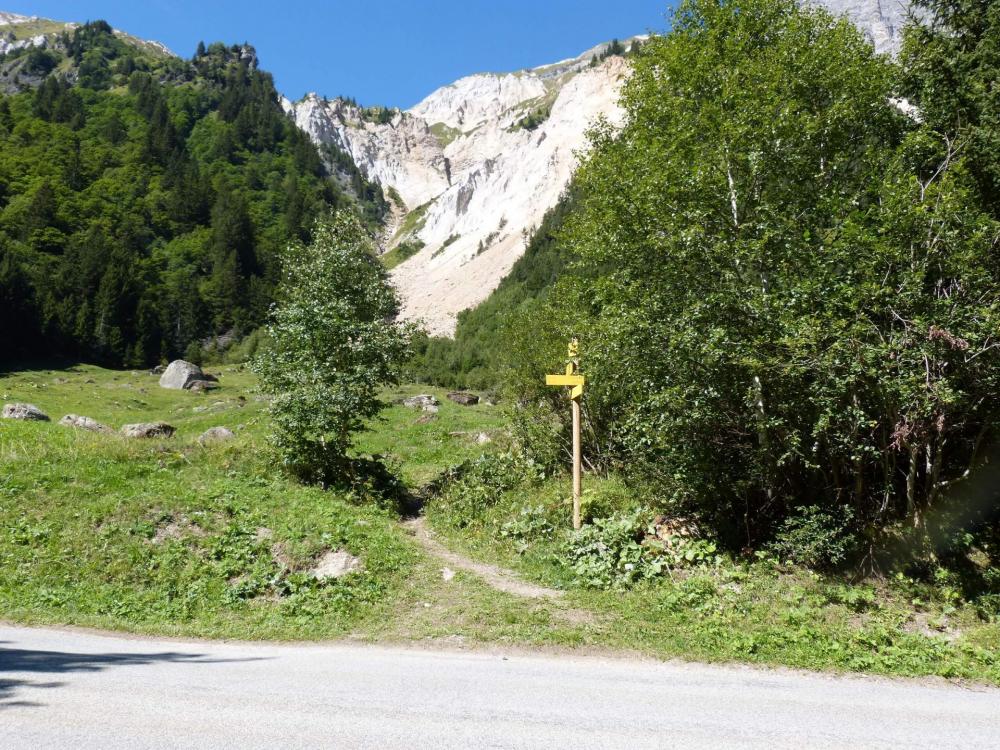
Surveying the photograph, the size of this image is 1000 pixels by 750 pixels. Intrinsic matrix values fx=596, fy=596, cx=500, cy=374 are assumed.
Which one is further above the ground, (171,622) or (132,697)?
(132,697)

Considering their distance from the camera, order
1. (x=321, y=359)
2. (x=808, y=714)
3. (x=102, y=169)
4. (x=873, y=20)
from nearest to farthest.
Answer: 1. (x=808, y=714)
2. (x=321, y=359)
3. (x=873, y=20)
4. (x=102, y=169)

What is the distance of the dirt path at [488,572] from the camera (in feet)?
34.8

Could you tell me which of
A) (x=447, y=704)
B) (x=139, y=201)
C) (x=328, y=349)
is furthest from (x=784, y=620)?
(x=139, y=201)

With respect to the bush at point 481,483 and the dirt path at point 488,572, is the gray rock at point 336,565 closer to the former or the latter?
the dirt path at point 488,572

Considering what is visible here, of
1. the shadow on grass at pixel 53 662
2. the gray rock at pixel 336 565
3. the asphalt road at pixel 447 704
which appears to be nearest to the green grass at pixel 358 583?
the gray rock at pixel 336 565

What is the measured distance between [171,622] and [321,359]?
28.2ft

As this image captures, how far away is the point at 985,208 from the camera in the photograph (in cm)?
1184

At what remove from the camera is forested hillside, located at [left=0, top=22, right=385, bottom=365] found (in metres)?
81.8

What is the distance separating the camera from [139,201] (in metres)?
122

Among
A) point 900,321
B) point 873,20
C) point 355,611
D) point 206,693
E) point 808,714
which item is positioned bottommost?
point 355,611

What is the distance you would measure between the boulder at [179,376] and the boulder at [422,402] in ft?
89.6

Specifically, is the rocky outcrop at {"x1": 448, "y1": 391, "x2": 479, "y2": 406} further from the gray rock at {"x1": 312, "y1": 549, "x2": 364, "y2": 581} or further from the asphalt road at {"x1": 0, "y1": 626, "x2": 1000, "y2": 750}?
the asphalt road at {"x1": 0, "y1": 626, "x2": 1000, "y2": 750}

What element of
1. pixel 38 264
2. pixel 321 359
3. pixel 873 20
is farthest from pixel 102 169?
pixel 873 20

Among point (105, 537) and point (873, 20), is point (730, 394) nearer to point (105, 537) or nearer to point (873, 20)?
point (105, 537)
